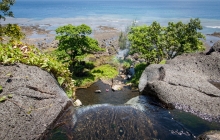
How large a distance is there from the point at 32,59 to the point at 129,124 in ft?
15.6

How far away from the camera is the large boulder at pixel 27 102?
5461mm

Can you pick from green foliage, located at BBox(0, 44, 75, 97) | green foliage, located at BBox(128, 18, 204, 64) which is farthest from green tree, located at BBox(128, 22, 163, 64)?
green foliage, located at BBox(0, 44, 75, 97)

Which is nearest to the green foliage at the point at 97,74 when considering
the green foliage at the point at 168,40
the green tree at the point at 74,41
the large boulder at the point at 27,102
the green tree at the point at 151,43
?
the green tree at the point at 74,41

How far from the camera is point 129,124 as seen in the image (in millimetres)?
8305

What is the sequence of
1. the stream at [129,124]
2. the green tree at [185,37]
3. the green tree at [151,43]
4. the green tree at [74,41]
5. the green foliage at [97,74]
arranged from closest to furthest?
1. the stream at [129,124]
2. the green tree at [185,37]
3. the green tree at [151,43]
4. the green tree at [74,41]
5. the green foliage at [97,74]

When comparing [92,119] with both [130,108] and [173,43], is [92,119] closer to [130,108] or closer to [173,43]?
[130,108]

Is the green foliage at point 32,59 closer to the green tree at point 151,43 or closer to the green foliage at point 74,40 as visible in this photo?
the green tree at point 151,43

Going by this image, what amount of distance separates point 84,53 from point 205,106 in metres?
18.5

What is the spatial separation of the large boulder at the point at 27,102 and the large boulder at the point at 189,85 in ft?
18.1

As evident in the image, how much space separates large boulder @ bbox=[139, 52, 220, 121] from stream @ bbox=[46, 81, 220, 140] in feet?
1.78

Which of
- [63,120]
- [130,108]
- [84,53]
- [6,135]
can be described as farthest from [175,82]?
[84,53]

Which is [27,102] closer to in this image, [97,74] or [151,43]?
[151,43]

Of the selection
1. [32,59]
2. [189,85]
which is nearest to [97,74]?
[189,85]

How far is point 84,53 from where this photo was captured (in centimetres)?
2545
